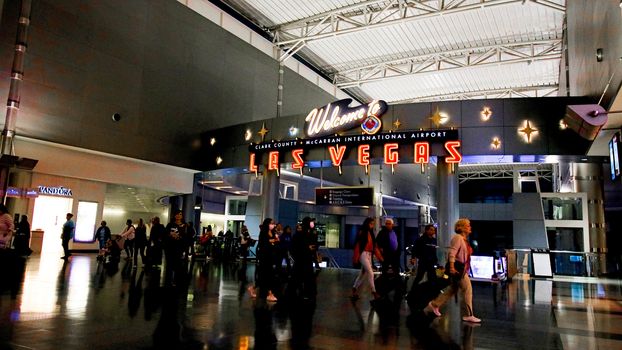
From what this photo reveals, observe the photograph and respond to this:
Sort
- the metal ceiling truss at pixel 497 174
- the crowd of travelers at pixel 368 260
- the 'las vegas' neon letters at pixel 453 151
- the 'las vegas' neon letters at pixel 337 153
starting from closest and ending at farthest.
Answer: the crowd of travelers at pixel 368 260 → the 'las vegas' neon letters at pixel 453 151 → the 'las vegas' neon letters at pixel 337 153 → the metal ceiling truss at pixel 497 174

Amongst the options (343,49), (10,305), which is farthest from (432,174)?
(10,305)

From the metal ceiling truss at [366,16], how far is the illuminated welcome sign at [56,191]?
13.1 metres

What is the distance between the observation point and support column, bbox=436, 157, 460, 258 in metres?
14.8

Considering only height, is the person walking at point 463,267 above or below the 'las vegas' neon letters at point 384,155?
below

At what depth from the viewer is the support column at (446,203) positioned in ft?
48.5

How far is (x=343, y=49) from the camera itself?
2628 centimetres

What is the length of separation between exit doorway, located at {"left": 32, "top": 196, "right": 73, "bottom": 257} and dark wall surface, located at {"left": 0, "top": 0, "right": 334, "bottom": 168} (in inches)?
133

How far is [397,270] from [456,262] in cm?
301

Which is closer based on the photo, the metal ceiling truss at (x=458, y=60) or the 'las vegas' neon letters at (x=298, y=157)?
the 'las vegas' neon letters at (x=298, y=157)

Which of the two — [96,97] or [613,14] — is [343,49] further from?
[613,14]

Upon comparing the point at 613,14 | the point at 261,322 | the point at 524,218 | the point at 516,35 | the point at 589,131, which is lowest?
the point at 261,322

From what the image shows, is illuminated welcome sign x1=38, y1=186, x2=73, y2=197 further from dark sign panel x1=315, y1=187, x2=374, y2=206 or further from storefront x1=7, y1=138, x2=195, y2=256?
dark sign panel x1=315, y1=187, x2=374, y2=206

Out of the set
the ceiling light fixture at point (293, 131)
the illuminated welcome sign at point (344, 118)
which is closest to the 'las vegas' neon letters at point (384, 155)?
the illuminated welcome sign at point (344, 118)

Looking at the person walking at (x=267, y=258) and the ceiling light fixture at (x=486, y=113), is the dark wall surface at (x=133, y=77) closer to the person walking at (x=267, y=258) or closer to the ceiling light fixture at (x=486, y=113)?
the person walking at (x=267, y=258)
